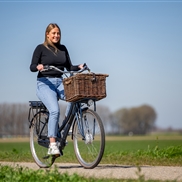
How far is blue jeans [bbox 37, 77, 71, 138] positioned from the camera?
7.06 metres

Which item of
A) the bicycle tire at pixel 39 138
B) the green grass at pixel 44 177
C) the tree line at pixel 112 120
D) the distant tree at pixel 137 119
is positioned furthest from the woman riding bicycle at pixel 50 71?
the distant tree at pixel 137 119

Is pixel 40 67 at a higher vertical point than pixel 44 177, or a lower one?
higher

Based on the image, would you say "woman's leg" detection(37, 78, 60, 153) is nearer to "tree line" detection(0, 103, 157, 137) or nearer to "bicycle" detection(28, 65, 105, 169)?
"bicycle" detection(28, 65, 105, 169)

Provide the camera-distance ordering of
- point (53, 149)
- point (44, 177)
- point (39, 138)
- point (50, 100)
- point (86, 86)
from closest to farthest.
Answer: point (44, 177), point (86, 86), point (53, 149), point (50, 100), point (39, 138)

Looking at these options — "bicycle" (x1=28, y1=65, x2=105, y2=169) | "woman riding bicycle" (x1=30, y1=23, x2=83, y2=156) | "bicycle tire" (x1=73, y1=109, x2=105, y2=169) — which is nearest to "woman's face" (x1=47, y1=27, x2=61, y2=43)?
"woman riding bicycle" (x1=30, y1=23, x2=83, y2=156)

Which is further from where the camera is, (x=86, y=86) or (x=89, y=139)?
(x=89, y=139)

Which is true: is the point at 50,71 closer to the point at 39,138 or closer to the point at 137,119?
the point at 39,138

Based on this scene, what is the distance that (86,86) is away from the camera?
6.59m

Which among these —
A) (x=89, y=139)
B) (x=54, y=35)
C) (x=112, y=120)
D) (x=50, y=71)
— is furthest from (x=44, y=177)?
(x=112, y=120)

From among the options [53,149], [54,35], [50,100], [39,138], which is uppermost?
[54,35]

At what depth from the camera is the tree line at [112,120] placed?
9320cm

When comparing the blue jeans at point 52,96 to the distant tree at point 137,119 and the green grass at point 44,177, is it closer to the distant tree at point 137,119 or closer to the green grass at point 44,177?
the green grass at point 44,177

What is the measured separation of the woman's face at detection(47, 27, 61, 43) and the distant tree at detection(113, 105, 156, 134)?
114 meters

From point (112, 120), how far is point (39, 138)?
384 ft
